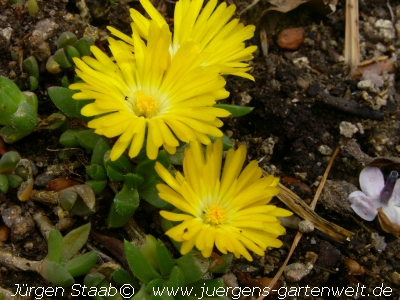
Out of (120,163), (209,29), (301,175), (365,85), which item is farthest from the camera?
(365,85)

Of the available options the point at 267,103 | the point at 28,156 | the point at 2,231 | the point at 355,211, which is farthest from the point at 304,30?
the point at 2,231

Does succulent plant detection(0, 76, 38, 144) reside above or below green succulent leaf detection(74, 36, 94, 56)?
below

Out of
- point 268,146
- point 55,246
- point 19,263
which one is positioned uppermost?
point 268,146

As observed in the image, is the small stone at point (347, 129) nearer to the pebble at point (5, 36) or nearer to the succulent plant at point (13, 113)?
the succulent plant at point (13, 113)

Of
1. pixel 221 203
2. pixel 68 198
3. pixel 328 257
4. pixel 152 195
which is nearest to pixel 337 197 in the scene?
pixel 328 257

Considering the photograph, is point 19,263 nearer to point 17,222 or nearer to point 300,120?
point 17,222

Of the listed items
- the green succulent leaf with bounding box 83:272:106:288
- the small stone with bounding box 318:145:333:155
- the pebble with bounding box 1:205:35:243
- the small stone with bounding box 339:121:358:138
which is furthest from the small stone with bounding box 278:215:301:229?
the pebble with bounding box 1:205:35:243

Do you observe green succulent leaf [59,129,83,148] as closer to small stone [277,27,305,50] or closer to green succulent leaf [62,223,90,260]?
green succulent leaf [62,223,90,260]
